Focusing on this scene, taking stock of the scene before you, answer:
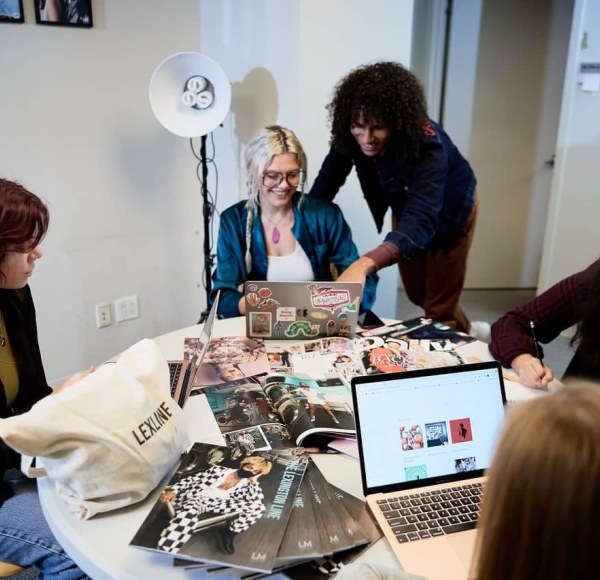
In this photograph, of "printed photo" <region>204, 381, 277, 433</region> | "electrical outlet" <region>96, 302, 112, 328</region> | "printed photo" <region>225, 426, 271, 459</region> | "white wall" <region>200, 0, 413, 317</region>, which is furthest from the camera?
"electrical outlet" <region>96, 302, 112, 328</region>

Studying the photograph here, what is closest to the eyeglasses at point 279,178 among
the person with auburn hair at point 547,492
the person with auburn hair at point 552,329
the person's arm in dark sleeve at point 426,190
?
the person's arm in dark sleeve at point 426,190

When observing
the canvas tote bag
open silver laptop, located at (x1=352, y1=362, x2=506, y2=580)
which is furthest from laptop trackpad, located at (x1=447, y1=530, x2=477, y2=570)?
the canvas tote bag

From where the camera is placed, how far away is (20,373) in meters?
1.36

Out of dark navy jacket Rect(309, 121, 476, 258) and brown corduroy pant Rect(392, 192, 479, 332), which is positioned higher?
dark navy jacket Rect(309, 121, 476, 258)

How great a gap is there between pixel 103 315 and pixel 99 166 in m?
0.65

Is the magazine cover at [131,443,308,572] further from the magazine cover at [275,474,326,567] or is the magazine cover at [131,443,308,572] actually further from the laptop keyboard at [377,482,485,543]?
the laptop keyboard at [377,482,485,543]

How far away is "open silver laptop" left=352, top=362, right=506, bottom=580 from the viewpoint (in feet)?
Answer: 2.77

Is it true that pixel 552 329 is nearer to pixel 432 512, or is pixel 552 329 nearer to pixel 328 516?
pixel 432 512

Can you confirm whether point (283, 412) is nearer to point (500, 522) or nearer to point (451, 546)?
point (451, 546)

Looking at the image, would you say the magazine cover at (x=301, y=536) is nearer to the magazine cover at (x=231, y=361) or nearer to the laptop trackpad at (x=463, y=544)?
the laptop trackpad at (x=463, y=544)

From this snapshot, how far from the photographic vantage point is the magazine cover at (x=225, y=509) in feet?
2.47

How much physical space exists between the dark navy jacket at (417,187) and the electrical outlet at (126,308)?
103cm

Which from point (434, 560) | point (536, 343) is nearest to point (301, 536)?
point (434, 560)

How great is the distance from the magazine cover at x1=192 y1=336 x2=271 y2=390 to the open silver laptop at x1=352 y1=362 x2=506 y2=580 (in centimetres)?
47
